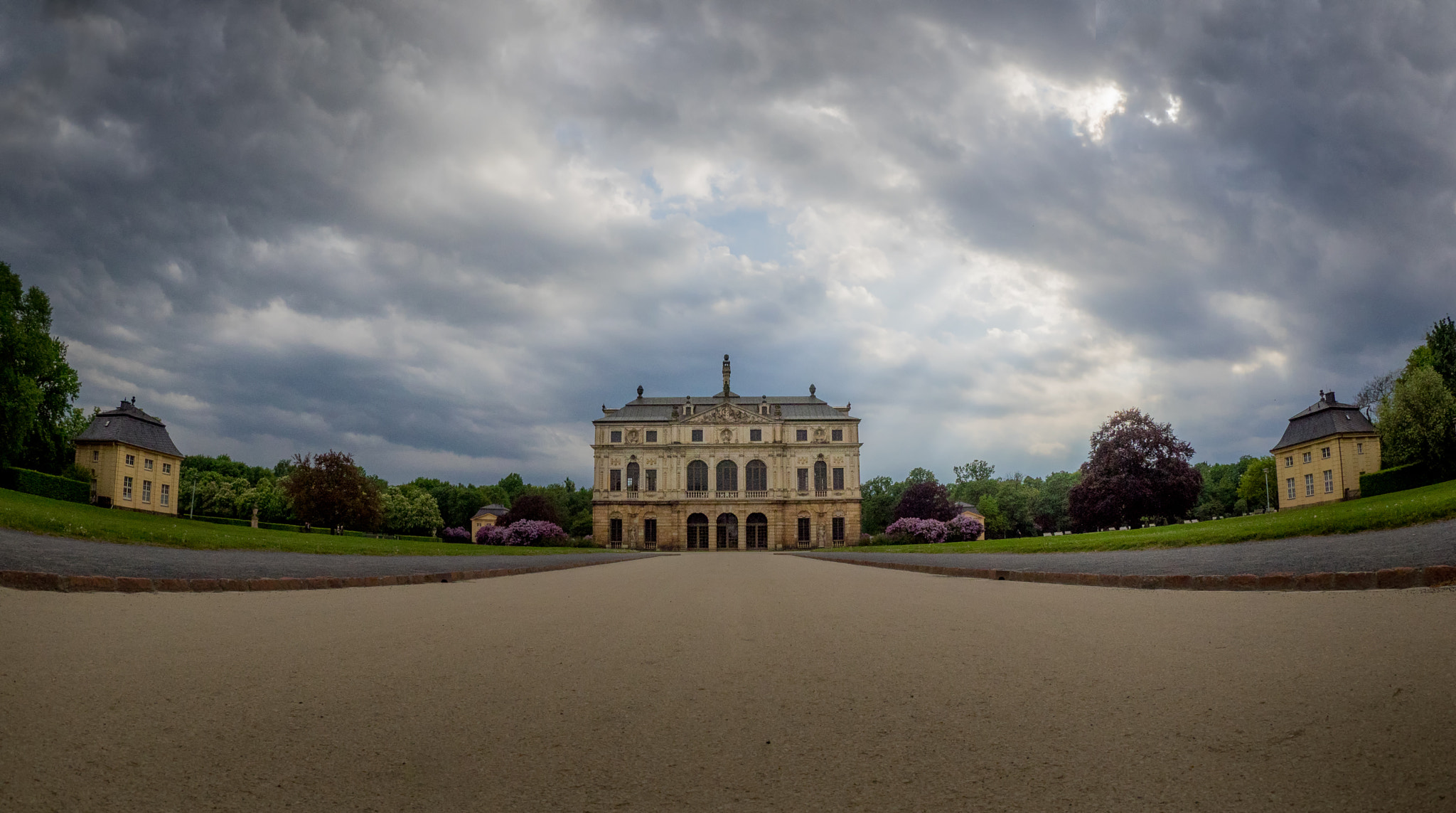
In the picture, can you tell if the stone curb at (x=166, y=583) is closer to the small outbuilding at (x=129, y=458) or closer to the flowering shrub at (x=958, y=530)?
the flowering shrub at (x=958, y=530)

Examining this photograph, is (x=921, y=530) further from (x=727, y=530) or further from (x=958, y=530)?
(x=727, y=530)

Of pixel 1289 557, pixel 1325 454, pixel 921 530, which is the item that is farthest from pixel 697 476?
pixel 1289 557

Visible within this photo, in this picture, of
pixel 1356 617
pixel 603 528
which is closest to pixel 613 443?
pixel 603 528

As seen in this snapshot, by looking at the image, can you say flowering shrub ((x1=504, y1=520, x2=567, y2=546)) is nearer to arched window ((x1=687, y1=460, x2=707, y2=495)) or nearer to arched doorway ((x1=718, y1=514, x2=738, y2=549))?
arched window ((x1=687, y1=460, x2=707, y2=495))

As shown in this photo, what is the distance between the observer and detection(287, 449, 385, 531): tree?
45031mm

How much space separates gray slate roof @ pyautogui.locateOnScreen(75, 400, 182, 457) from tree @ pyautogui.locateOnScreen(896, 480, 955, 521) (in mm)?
61109

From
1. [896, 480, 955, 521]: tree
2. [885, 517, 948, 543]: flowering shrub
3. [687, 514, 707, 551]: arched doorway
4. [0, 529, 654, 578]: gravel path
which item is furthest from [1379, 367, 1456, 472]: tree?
[687, 514, 707, 551]: arched doorway

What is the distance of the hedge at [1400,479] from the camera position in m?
36.6

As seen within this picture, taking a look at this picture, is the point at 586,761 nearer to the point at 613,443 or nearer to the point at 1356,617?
the point at 1356,617

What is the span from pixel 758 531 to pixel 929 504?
18.7 metres

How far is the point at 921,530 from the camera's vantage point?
52.2 metres

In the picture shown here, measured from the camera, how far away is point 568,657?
4.66 meters

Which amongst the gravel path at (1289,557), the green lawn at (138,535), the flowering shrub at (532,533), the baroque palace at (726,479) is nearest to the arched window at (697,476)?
the baroque palace at (726,479)

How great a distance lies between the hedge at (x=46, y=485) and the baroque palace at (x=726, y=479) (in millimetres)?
40996
